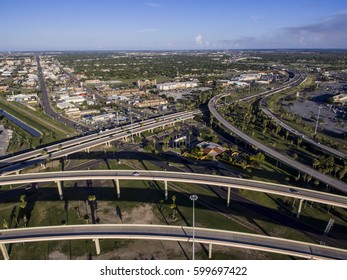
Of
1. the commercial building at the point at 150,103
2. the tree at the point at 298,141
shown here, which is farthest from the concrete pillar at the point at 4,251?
the commercial building at the point at 150,103

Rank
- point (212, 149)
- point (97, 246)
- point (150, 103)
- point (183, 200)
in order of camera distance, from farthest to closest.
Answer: point (150, 103) → point (212, 149) → point (183, 200) → point (97, 246)

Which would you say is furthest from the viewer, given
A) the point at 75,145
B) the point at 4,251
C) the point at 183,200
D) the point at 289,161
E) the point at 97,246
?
the point at 75,145

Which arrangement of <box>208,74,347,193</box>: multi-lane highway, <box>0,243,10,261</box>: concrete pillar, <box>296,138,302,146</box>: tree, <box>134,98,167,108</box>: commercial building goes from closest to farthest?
1. <box>0,243,10,261</box>: concrete pillar
2. <box>208,74,347,193</box>: multi-lane highway
3. <box>296,138,302,146</box>: tree
4. <box>134,98,167,108</box>: commercial building

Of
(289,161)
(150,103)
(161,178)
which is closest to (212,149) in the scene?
(289,161)

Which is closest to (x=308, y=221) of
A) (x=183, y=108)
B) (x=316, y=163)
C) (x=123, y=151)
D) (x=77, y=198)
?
(x=316, y=163)

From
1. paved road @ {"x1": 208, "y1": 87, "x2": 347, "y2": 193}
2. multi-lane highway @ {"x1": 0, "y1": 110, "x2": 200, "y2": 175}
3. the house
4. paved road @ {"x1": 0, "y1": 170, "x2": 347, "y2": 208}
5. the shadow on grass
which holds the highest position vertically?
paved road @ {"x1": 0, "y1": 170, "x2": 347, "y2": 208}

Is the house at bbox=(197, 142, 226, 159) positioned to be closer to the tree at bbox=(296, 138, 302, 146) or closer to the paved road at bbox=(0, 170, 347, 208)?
the paved road at bbox=(0, 170, 347, 208)

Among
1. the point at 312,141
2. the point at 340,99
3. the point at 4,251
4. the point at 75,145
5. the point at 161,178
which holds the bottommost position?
the point at 4,251

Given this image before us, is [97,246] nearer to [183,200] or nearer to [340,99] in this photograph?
[183,200]

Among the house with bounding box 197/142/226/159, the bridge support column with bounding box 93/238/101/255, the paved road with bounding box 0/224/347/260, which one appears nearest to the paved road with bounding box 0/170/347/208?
the paved road with bounding box 0/224/347/260
